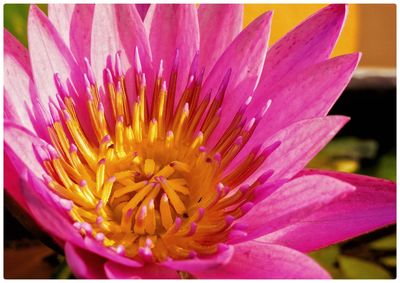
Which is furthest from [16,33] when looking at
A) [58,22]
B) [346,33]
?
[346,33]

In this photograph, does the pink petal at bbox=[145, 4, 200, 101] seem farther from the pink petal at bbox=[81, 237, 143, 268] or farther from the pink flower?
the pink petal at bbox=[81, 237, 143, 268]

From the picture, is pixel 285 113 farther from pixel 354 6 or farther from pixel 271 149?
pixel 354 6

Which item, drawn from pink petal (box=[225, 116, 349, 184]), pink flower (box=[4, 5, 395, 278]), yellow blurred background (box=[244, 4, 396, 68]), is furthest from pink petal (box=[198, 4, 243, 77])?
yellow blurred background (box=[244, 4, 396, 68])

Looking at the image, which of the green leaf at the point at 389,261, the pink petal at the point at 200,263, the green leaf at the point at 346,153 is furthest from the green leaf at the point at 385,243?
the pink petal at the point at 200,263

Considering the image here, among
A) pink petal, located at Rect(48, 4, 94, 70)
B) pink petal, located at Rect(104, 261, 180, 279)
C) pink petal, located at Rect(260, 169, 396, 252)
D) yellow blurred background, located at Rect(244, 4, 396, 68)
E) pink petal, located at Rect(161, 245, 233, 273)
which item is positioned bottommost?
pink petal, located at Rect(104, 261, 180, 279)

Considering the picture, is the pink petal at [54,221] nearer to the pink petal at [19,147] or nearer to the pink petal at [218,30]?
the pink petal at [19,147]

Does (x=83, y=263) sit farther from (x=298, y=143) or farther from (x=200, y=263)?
(x=298, y=143)

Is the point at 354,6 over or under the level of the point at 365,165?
over
